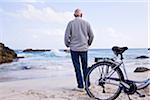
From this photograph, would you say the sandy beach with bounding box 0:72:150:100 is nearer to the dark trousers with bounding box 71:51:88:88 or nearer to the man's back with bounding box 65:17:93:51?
the dark trousers with bounding box 71:51:88:88

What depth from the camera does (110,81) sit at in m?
2.75

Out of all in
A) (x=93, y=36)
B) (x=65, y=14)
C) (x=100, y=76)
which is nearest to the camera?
(x=100, y=76)

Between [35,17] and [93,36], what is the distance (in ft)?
2.54

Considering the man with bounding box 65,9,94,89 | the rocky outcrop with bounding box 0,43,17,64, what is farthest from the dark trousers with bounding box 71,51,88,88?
the rocky outcrop with bounding box 0,43,17,64

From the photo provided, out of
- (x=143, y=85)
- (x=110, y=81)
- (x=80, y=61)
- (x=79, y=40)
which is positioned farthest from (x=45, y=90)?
(x=143, y=85)

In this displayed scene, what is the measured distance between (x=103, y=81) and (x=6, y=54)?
1.32m

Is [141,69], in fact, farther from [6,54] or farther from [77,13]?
[6,54]

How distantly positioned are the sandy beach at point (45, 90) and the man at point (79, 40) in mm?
205

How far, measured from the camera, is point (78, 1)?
10.9 feet

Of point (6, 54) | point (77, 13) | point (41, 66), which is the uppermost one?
point (77, 13)

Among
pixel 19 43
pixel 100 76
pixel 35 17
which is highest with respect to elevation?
pixel 35 17

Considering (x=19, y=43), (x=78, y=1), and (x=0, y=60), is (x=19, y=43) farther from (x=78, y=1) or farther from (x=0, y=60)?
(x=78, y=1)

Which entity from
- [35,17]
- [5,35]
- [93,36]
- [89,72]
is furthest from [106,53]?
[5,35]

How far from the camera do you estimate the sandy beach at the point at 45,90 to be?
2.85 metres
